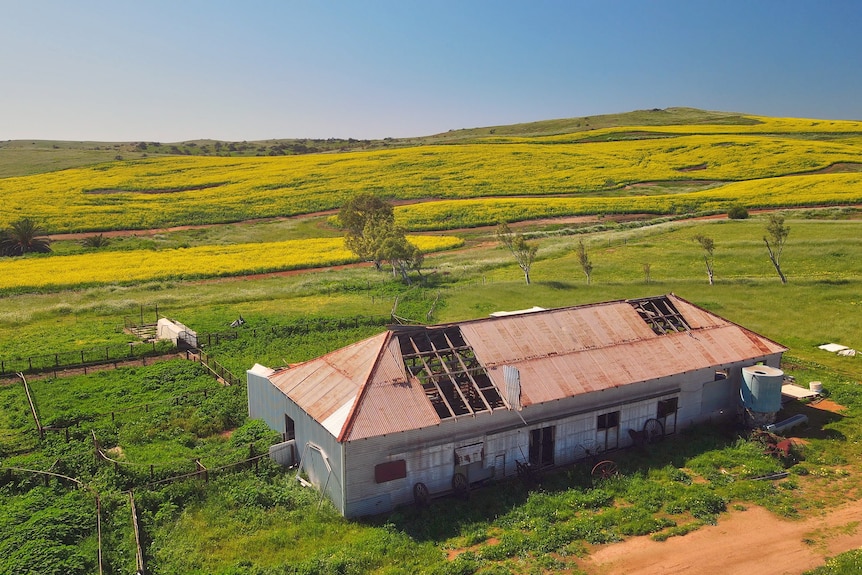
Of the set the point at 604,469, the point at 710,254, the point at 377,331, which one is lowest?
the point at 604,469

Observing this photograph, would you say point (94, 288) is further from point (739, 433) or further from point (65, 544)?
point (739, 433)

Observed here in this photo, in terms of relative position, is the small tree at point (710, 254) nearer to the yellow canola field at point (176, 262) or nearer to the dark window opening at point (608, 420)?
the dark window opening at point (608, 420)

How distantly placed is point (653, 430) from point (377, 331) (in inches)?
722

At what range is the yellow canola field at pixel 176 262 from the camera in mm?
51094

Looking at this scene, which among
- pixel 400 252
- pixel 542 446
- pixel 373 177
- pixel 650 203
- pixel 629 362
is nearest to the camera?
pixel 542 446

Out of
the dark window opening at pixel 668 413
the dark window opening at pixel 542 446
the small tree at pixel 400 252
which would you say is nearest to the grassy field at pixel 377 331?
the dark window opening at pixel 542 446

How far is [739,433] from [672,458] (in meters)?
3.89

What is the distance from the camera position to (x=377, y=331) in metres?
36.4

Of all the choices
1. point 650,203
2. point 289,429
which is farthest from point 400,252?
point 650,203

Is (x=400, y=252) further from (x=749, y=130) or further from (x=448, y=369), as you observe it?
(x=749, y=130)

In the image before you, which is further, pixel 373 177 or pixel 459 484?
pixel 373 177

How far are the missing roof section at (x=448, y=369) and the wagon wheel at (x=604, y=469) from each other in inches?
146

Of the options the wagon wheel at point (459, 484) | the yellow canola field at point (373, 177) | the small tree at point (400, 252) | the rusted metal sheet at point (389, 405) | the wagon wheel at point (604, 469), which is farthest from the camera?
the yellow canola field at point (373, 177)

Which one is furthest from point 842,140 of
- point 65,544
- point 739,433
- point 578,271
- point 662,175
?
point 65,544
